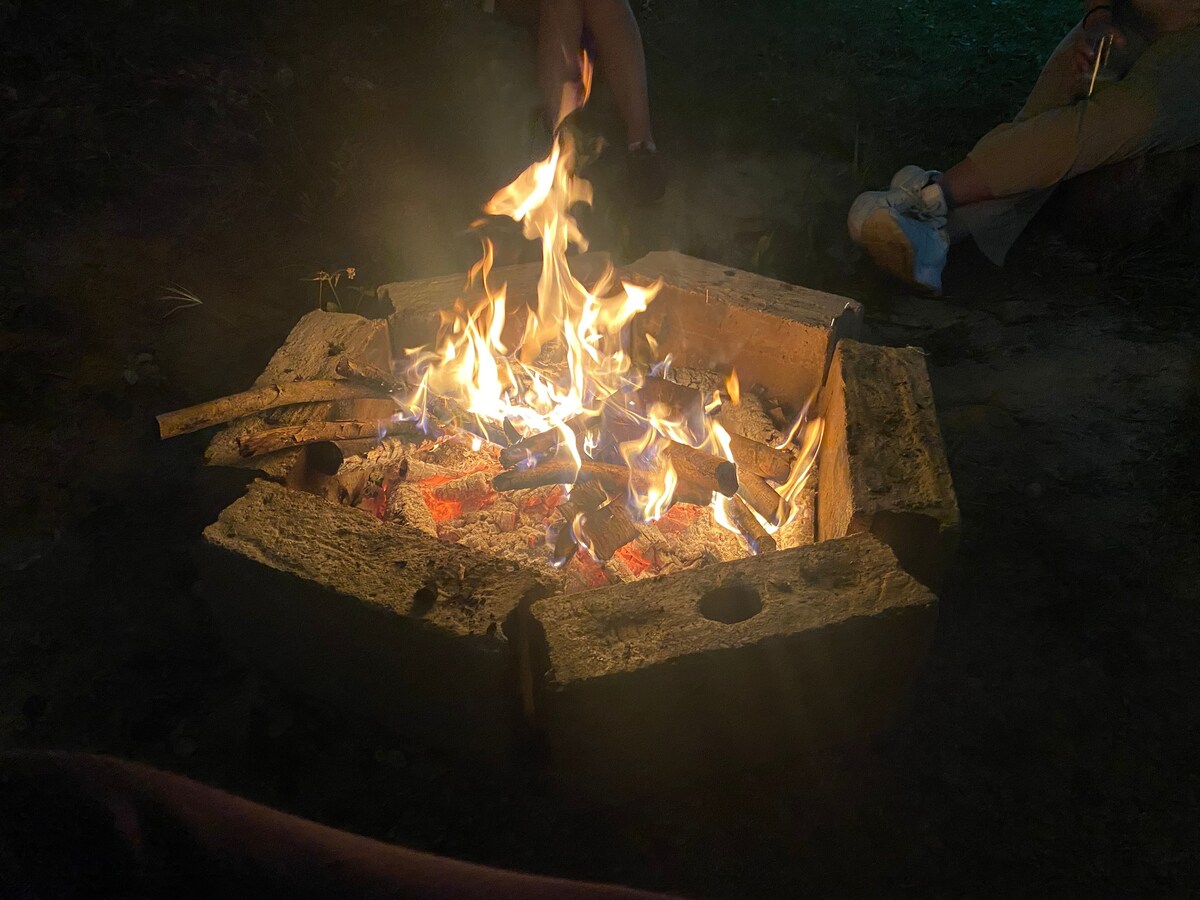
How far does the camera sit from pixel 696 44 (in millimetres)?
7590

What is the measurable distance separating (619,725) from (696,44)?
23.5ft

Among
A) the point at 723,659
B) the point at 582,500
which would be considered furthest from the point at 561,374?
the point at 723,659

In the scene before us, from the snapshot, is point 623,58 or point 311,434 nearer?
point 311,434

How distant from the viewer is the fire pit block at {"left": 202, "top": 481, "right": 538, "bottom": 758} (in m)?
2.22

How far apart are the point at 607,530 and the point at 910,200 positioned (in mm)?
3503

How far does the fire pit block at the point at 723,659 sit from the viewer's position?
2.10 m

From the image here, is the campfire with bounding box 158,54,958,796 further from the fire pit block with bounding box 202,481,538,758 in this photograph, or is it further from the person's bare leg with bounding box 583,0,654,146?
the person's bare leg with bounding box 583,0,654,146

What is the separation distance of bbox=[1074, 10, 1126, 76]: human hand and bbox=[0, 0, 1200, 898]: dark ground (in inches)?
44.5

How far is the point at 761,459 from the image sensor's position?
3221 millimetres

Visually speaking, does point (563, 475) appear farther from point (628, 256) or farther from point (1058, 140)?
point (1058, 140)

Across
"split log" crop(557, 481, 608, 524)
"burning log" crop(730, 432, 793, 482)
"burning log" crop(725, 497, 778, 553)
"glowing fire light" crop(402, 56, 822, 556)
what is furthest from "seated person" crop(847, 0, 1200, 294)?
"split log" crop(557, 481, 608, 524)

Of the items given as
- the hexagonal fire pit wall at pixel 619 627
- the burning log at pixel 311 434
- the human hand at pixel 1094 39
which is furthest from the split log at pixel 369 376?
the human hand at pixel 1094 39

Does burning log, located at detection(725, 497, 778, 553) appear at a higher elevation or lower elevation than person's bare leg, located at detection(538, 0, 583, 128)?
lower

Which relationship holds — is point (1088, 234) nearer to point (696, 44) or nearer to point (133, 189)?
point (696, 44)
